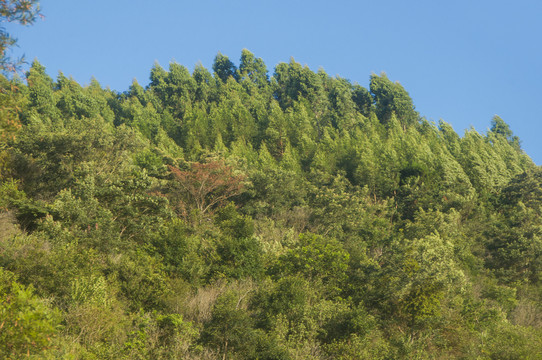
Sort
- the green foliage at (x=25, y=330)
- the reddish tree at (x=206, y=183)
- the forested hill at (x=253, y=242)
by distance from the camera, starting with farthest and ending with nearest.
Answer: the reddish tree at (x=206, y=183), the forested hill at (x=253, y=242), the green foliage at (x=25, y=330)

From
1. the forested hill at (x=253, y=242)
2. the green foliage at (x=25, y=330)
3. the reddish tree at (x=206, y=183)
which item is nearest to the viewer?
the green foliage at (x=25, y=330)

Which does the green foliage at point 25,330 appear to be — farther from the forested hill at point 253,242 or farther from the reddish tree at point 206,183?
the reddish tree at point 206,183

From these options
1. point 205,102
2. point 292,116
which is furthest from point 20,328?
point 205,102

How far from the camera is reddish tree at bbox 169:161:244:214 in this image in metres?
45.8

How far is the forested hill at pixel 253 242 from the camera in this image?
23.1 metres

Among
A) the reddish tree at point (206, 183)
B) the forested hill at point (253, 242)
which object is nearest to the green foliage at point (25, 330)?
the forested hill at point (253, 242)

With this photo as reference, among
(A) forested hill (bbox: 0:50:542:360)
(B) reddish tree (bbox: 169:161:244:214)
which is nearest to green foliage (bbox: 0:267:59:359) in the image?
(A) forested hill (bbox: 0:50:542:360)

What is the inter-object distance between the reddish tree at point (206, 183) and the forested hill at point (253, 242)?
16 cm

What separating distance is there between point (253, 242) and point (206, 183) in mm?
14227

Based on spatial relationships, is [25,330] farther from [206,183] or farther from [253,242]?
[206,183]

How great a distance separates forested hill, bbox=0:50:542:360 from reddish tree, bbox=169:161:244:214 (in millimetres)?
164

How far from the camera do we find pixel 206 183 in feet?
152

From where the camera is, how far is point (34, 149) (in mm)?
38719

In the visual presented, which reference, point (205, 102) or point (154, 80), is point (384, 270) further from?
point (154, 80)
